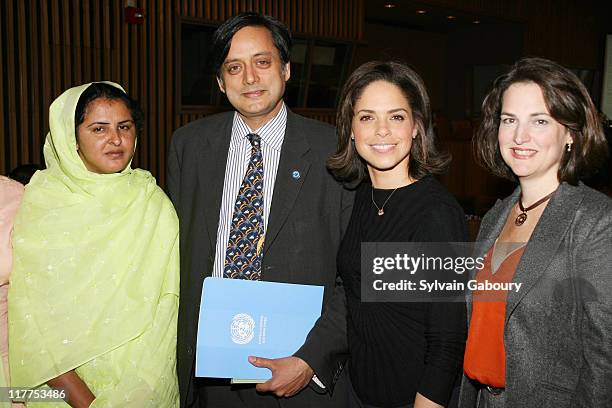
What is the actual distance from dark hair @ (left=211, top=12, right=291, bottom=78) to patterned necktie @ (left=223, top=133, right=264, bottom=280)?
523 millimetres

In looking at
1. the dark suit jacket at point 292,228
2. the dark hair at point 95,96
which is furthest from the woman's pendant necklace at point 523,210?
the dark hair at point 95,96

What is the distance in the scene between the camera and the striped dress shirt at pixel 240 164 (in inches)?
89.4

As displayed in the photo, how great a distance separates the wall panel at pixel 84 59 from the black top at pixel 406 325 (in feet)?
17.3

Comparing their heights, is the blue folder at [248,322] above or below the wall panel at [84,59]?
below

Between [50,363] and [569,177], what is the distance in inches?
73.4

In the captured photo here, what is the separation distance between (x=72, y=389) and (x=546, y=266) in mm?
1658

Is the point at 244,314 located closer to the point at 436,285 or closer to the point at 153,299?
the point at 153,299

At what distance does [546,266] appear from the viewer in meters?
1.73

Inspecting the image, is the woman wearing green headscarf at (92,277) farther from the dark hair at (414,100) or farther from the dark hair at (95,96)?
the dark hair at (414,100)

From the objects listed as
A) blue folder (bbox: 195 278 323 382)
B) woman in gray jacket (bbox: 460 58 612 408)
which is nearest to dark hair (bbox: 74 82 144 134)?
blue folder (bbox: 195 278 323 382)

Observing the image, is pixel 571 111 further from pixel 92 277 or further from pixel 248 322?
pixel 92 277

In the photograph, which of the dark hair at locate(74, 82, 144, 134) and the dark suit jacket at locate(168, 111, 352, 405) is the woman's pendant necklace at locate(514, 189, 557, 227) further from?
the dark hair at locate(74, 82, 144, 134)

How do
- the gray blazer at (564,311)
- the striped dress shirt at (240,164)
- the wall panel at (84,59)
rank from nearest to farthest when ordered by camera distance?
the gray blazer at (564,311) < the striped dress shirt at (240,164) < the wall panel at (84,59)

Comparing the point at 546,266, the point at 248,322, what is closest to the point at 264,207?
the point at 248,322
